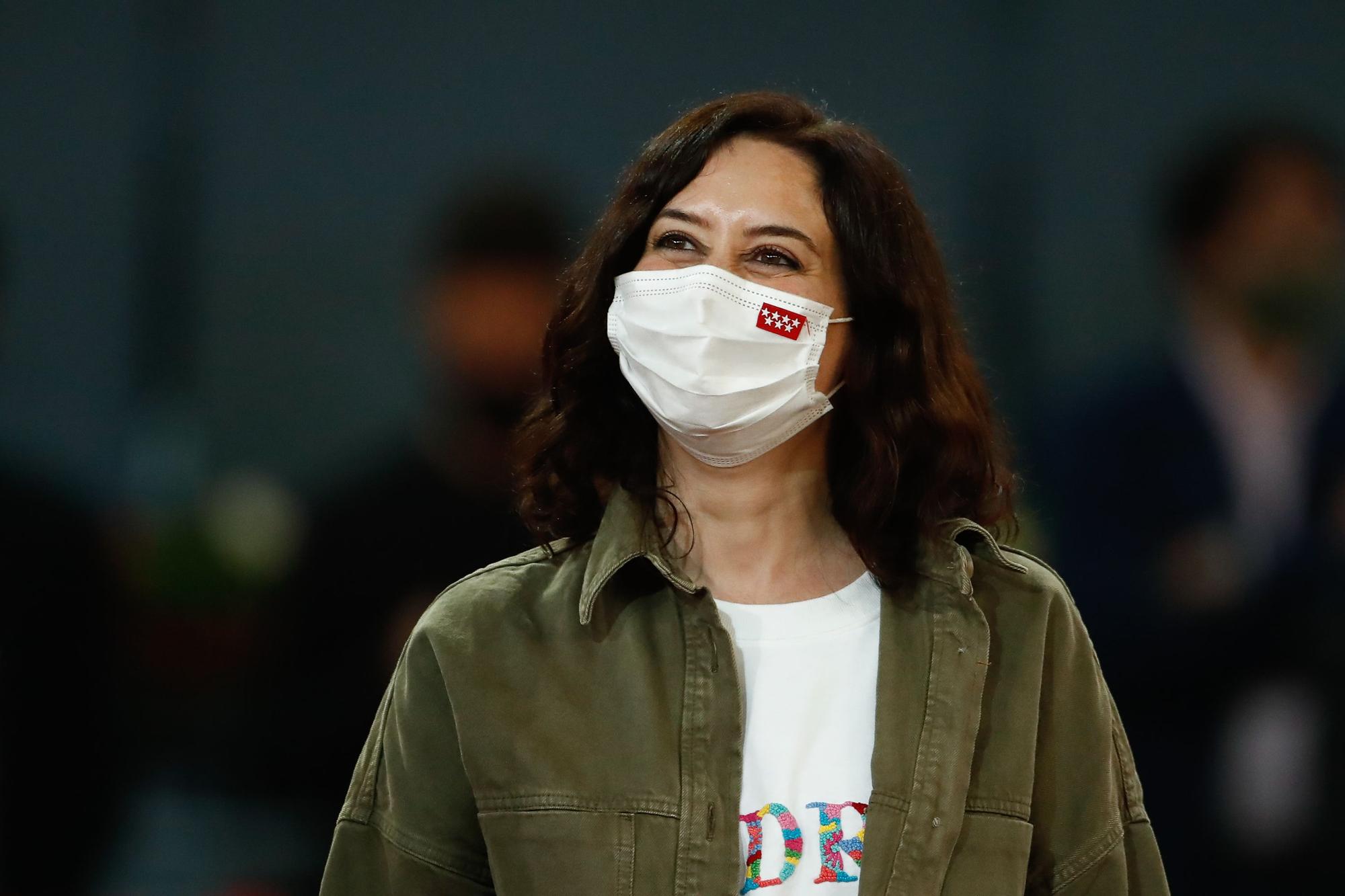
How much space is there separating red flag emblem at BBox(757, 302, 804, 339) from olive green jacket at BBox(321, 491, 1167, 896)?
28 centimetres

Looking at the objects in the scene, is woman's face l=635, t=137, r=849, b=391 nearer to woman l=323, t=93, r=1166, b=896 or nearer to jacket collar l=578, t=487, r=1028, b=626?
woman l=323, t=93, r=1166, b=896

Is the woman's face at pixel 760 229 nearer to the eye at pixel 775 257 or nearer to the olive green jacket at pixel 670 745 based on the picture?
the eye at pixel 775 257

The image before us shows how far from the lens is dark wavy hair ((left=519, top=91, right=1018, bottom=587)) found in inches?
75.0

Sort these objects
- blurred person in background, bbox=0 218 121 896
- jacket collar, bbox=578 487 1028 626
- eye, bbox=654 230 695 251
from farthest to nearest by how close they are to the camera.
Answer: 1. blurred person in background, bbox=0 218 121 896
2. eye, bbox=654 230 695 251
3. jacket collar, bbox=578 487 1028 626

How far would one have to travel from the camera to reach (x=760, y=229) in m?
1.85

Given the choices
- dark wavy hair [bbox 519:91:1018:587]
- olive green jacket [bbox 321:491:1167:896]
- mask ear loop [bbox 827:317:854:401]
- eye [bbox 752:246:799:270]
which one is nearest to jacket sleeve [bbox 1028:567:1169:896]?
olive green jacket [bbox 321:491:1167:896]

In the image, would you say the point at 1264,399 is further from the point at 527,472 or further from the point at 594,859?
the point at 594,859

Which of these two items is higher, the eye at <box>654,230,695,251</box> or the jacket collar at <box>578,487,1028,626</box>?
the eye at <box>654,230,695,251</box>

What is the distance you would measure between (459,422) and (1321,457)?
1.84 meters

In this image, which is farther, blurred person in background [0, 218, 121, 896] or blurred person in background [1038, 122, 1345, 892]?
blurred person in background [1038, 122, 1345, 892]

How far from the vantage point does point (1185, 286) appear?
3.30 metres

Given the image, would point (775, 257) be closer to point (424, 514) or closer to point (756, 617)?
point (756, 617)

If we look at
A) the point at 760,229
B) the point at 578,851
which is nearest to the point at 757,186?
the point at 760,229

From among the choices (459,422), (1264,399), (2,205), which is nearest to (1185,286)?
(1264,399)
